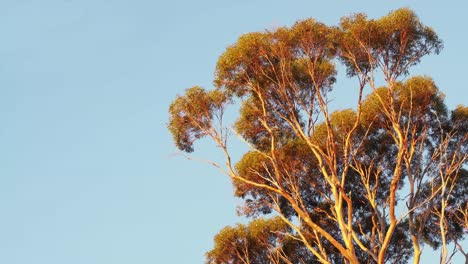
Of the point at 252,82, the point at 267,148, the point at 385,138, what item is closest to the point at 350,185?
the point at 385,138

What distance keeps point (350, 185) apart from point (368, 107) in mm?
2864

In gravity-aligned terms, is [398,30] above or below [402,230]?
above

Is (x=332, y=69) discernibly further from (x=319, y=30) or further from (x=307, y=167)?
(x=307, y=167)

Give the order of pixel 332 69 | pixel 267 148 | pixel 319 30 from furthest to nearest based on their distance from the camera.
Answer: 1. pixel 267 148
2. pixel 332 69
3. pixel 319 30

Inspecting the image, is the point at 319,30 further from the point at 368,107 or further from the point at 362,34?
the point at 368,107

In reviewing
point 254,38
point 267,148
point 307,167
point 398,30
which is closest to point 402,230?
point 307,167

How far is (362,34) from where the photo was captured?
58.0 ft

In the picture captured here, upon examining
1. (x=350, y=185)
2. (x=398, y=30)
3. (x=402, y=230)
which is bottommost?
(x=402, y=230)

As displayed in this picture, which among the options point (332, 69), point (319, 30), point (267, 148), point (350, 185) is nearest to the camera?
Answer: point (319, 30)

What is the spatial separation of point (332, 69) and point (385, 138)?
3452 millimetres

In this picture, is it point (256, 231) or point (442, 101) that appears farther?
point (256, 231)

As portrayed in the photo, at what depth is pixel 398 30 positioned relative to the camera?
18.0 metres

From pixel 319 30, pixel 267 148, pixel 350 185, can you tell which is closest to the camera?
pixel 319 30

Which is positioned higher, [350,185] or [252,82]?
[252,82]
